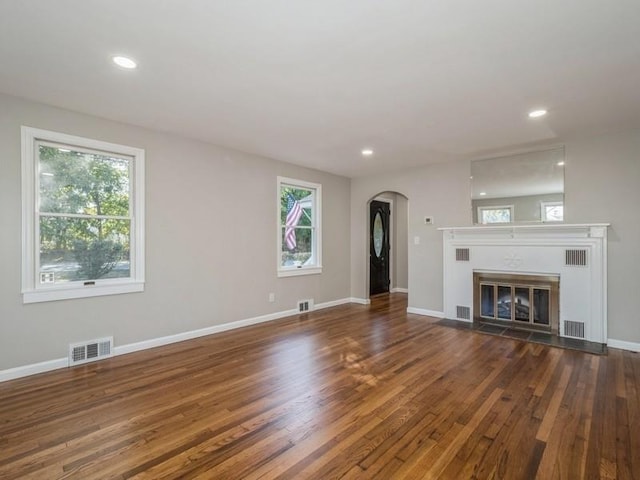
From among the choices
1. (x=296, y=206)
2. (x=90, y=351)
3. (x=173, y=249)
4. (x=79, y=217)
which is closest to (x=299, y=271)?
(x=296, y=206)

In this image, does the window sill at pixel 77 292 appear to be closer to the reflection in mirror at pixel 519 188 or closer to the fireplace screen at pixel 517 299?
the fireplace screen at pixel 517 299

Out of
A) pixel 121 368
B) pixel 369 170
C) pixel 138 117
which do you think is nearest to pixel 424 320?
pixel 369 170

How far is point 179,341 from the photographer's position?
4.12 m

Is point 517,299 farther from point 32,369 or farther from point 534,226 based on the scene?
point 32,369

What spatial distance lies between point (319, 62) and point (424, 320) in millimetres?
4171

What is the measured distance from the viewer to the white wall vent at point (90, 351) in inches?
131

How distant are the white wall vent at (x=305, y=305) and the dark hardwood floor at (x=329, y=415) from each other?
1.81 metres

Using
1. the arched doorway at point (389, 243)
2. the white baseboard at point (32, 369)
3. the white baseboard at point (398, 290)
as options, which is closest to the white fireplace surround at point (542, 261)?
the arched doorway at point (389, 243)

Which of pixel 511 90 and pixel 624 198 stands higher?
pixel 511 90

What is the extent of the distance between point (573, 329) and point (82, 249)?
5.85 m

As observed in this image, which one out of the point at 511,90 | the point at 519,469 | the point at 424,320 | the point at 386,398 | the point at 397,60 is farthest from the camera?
the point at 424,320

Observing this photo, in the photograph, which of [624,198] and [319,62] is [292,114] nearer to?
[319,62]

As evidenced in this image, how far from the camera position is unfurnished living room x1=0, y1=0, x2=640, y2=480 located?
1.99 m

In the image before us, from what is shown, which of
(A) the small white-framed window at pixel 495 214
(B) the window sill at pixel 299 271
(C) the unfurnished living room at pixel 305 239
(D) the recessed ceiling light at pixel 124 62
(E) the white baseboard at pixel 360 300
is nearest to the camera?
(C) the unfurnished living room at pixel 305 239
